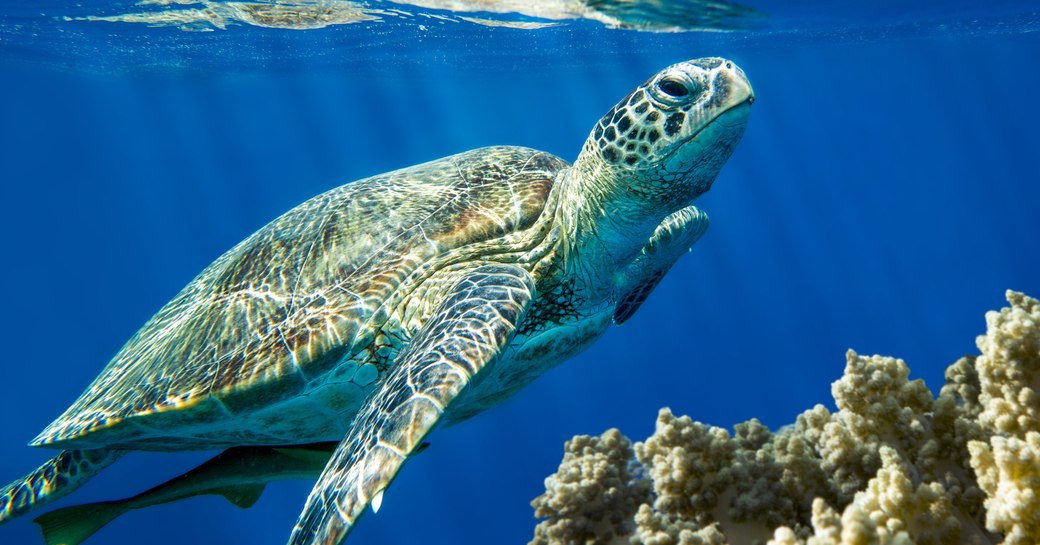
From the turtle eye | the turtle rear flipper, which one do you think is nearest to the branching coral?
the turtle eye

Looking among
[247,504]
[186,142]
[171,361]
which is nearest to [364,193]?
[171,361]

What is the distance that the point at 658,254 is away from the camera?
3.88 m

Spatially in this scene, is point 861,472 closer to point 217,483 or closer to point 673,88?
point 673,88

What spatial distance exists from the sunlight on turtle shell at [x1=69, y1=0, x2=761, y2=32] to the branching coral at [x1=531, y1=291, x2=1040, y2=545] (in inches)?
441

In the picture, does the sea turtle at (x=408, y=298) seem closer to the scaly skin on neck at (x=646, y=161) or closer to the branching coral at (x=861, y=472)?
the scaly skin on neck at (x=646, y=161)

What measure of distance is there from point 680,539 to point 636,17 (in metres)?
13.5

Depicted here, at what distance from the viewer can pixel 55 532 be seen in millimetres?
3156

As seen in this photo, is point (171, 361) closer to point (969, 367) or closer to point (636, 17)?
point (969, 367)

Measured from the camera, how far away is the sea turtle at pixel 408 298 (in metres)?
2.65

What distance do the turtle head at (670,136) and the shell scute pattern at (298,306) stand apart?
0.65 m

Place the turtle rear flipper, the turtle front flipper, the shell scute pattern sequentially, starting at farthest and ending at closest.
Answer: the turtle front flipper < the turtle rear flipper < the shell scute pattern

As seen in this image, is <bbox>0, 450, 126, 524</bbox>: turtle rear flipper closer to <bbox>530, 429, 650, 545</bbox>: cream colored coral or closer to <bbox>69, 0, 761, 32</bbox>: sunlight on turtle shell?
<bbox>530, 429, 650, 545</bbox>: cream colored coral

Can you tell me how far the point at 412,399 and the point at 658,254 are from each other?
220 centimetres

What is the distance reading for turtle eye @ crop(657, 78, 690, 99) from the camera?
274cm
